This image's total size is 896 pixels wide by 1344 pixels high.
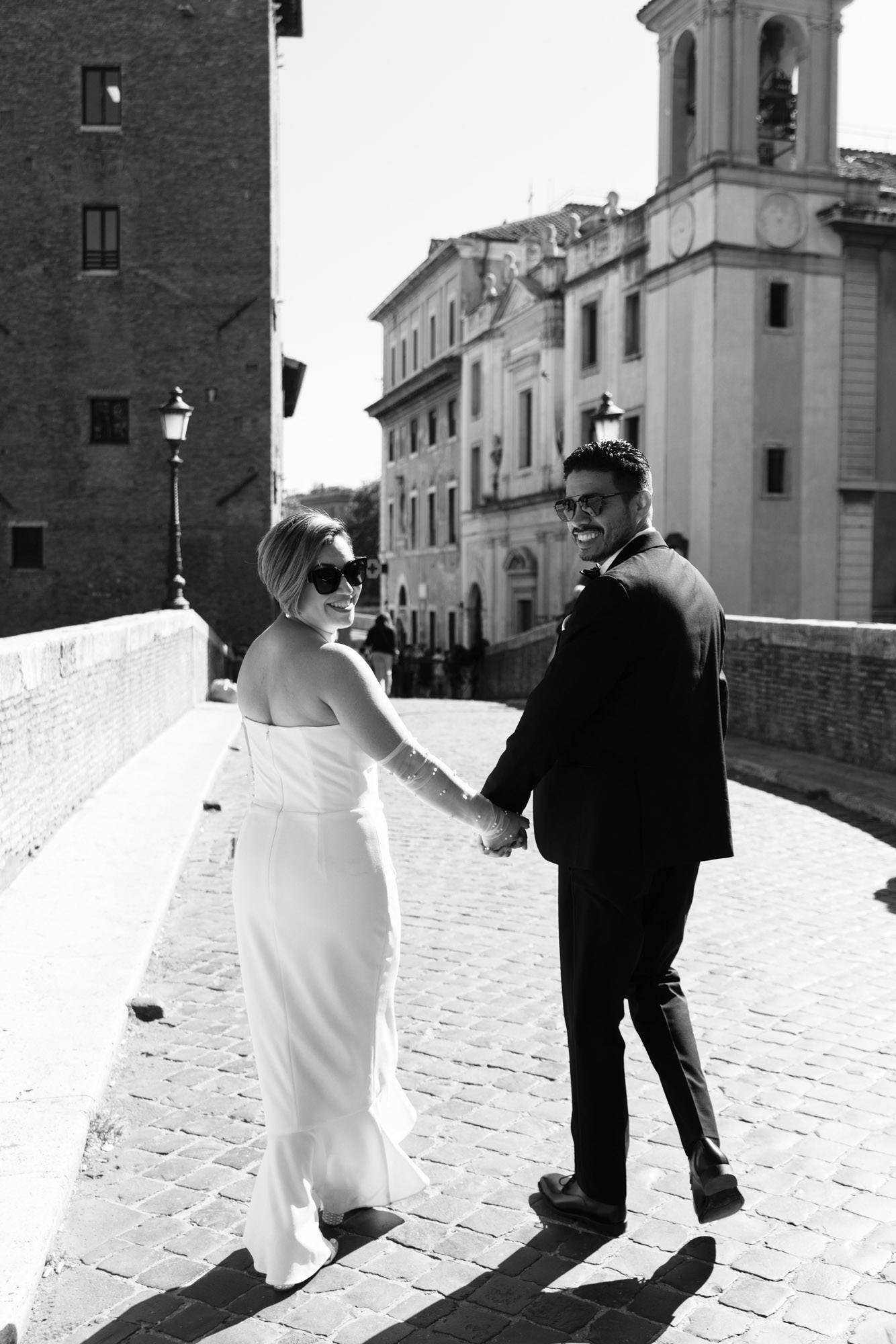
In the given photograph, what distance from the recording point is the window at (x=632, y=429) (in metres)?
33.4

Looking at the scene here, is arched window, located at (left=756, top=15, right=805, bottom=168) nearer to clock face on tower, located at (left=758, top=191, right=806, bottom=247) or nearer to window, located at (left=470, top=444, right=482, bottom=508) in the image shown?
clock face on tower, located at (left=758, top=191, right=806, bottom=247)

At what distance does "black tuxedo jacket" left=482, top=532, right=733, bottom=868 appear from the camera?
3.41 meters

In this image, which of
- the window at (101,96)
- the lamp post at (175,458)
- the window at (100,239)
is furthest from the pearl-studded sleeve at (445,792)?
the window at (101,96)

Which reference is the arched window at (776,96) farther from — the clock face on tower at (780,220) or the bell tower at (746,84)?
the clock face on tower at (780,220)

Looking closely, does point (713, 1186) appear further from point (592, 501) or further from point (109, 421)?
point (109, 421)

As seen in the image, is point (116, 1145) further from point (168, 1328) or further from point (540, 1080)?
point (540, 1080)

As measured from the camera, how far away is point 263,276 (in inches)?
1187

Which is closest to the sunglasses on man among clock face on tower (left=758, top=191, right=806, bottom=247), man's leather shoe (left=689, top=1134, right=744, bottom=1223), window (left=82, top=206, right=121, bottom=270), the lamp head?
man's leather shoe (left=689, top=1134, right=744, bottom=1223)

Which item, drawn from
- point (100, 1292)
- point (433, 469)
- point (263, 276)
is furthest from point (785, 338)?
point (100, 1292)

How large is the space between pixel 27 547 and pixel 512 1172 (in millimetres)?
28309

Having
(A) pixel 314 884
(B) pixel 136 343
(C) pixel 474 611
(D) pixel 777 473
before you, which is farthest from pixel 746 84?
(A) pixel 314 884

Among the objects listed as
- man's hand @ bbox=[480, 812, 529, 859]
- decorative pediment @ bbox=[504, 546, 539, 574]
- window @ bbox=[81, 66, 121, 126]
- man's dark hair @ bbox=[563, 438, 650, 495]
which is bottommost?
man's hand @ bbox=[480, 812, 529, 859]

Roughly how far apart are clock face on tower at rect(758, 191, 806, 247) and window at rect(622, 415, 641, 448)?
209 inches

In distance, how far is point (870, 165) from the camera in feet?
123
